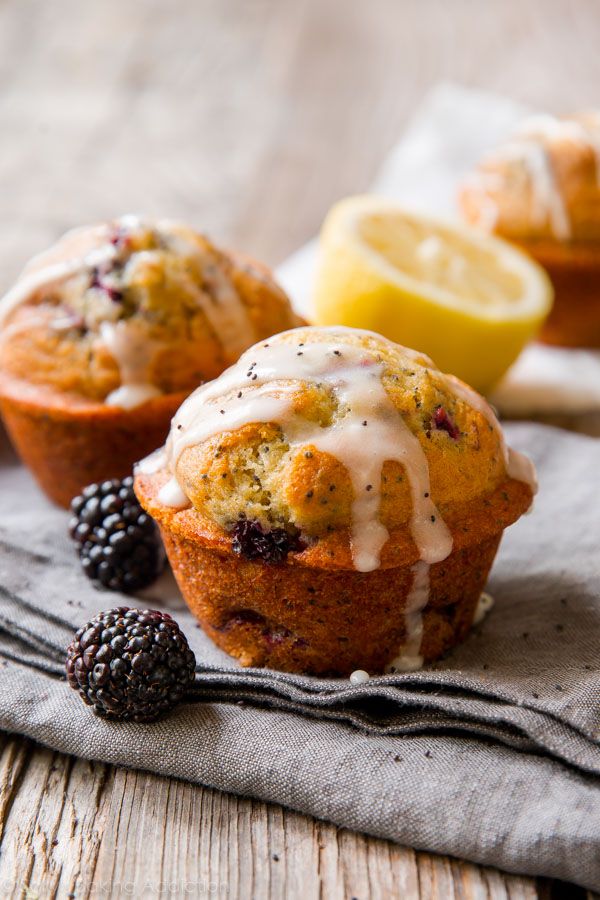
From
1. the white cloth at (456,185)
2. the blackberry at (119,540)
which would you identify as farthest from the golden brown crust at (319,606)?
the white cloth at (456,185)

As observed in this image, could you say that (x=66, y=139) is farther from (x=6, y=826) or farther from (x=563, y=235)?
(x=6, y=826)

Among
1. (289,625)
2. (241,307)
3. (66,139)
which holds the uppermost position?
(241,307)

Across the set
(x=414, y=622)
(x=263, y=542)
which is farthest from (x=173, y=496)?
(x=414, y=622)

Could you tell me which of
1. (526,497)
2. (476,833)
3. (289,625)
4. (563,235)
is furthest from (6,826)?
(563,235)

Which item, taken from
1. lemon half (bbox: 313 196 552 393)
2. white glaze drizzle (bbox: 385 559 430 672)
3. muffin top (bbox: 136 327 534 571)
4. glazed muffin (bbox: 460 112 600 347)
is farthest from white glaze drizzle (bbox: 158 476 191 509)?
glazed muffin (bbox: 460 112 600 347)

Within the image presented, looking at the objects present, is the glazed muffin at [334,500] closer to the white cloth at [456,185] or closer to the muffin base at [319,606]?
the muffin base at [319,606]

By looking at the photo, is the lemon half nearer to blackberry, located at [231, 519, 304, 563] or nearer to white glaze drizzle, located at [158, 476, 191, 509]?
white glaze drizzle, located at [158, 476, 191, 509]

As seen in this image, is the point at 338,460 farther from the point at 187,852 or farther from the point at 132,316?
the point at 132,316
